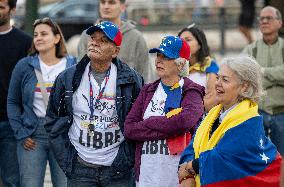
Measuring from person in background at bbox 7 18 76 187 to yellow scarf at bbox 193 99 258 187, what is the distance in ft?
7.03

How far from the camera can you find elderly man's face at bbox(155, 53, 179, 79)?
673 cm

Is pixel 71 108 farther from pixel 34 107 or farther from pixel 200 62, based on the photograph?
pixel 200 62

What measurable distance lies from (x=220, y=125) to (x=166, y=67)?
0.98 m

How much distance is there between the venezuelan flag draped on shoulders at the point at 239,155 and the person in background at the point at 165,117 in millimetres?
642

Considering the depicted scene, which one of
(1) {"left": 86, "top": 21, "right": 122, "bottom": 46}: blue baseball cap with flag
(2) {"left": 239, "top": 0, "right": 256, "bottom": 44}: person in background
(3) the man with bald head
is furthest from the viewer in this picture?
(2) {"left": 239, "top": 0, "right": 256, "bottom": 44}: person in background

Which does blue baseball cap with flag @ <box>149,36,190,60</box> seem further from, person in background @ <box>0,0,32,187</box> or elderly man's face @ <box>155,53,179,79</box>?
person in background @ <box>0,0,32,187</box>

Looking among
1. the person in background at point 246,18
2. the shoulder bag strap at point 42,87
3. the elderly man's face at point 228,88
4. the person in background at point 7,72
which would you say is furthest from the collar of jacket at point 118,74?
the person in background at point 246,18

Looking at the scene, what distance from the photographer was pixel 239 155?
577 cm

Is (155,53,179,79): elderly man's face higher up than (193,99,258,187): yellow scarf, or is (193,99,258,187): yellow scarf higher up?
(155,53,179,79): elderly man's face

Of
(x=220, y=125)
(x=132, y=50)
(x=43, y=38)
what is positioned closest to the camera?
→ (x=220, y=125)

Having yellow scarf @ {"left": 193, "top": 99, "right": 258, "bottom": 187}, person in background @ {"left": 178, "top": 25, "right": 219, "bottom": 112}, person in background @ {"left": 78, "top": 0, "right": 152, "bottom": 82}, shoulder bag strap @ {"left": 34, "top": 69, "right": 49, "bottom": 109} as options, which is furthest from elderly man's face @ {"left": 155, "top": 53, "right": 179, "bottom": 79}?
person in background @ {"left": 78, "top": 0, "right": 152, "bottom": 82}

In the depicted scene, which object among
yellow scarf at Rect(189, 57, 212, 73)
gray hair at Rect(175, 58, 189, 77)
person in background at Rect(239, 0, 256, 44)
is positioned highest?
gray hair at Rect(175, 58, 189, 77)

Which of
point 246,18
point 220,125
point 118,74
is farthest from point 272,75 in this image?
point 246,18

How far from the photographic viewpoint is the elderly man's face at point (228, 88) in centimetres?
596
